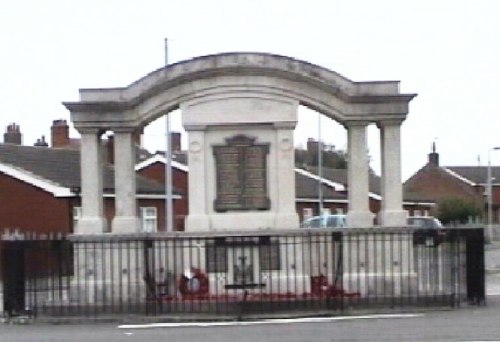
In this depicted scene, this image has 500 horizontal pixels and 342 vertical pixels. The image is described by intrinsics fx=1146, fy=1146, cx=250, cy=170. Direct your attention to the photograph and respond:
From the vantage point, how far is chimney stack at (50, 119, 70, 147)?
57.0m

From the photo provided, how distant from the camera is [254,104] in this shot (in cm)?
2358

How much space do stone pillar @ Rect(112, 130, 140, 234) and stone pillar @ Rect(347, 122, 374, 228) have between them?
454 cm

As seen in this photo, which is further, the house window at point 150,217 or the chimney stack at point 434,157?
the chimney stack at point 434,157

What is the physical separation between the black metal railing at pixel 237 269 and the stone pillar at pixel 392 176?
555 mm

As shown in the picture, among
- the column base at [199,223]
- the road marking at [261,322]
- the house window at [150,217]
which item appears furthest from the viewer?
the house window at [150,217]

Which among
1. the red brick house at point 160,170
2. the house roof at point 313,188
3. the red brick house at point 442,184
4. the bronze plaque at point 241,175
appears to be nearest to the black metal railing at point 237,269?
the bronze plaque at point 241,175

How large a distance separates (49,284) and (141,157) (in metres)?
39.5

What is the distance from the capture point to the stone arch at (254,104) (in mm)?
23312

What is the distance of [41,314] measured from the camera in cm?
2131

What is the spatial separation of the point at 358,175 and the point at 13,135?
36.5m

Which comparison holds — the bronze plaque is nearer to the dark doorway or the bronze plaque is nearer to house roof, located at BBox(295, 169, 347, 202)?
the dark doorway

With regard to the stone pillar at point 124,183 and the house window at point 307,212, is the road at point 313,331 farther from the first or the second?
the house window at point 307,212

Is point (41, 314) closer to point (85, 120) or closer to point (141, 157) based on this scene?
point (85, 120)

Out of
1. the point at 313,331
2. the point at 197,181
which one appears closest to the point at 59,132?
the point at 197,181
